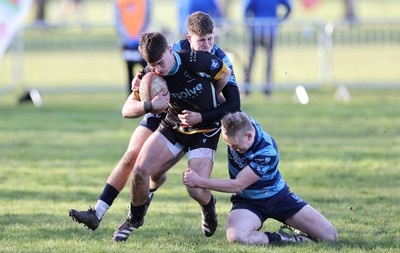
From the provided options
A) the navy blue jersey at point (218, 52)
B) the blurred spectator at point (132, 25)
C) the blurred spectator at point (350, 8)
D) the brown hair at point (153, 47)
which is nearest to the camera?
the brown hair at point (153, 47)

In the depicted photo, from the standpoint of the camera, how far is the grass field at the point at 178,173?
290 inches

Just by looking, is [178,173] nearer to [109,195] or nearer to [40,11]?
[109,195]

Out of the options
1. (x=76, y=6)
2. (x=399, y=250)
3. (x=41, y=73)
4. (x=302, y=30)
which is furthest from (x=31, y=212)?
(x=76, y=6)

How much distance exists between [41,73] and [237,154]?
16.7 meters

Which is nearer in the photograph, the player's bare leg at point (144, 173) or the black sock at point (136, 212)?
the player's bare leg at point (144, 173)

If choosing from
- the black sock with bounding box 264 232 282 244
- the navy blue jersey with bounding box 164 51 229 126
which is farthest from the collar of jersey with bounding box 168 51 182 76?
the black sock with bounding box 264 232 282 244

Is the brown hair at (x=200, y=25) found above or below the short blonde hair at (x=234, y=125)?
above

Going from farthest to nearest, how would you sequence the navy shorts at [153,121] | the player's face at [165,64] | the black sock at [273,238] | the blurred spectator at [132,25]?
1. the blurred spectator at [132,25]
2. the navy shorts at [153,121]
3. the black sock at [273,238]
4. the player's face at [165,64]

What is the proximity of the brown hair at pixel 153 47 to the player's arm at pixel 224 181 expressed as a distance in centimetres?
86

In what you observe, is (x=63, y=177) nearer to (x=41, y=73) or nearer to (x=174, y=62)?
(x=174, y=62)

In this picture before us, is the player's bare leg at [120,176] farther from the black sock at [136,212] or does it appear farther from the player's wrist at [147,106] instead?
the player's wrist at [147,106]

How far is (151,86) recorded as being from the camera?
6.96 metres

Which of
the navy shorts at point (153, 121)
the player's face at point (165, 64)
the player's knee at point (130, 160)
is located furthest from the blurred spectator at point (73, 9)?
the player's face at point (165, 64)

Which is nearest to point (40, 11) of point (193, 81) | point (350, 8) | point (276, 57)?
point (350, 8)
